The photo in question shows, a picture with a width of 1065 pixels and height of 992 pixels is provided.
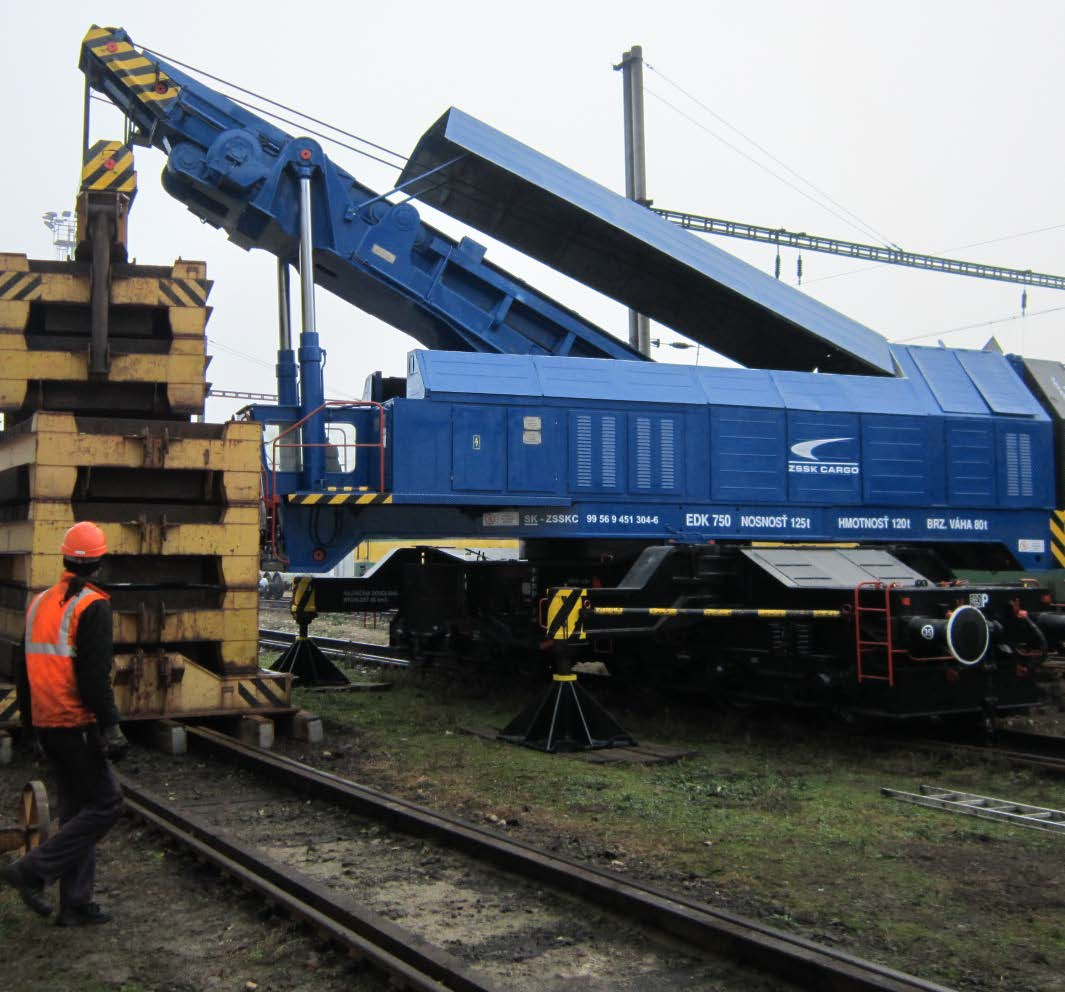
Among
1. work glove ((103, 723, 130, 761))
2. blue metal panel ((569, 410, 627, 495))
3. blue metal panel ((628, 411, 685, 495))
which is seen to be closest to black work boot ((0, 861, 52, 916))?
work glove ((103, 723, 130, 761))

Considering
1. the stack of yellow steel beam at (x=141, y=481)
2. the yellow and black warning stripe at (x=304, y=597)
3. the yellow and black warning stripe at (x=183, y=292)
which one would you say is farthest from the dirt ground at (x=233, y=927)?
the yellow and black warning stripe at (x=304, y=597)

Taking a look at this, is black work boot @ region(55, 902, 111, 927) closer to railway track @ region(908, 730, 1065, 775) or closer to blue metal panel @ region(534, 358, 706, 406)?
railway track @ region(908, 730, 1065, 775)

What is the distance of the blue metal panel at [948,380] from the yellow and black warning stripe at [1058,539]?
4.90ft

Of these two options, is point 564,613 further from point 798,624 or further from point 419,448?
point 419,448

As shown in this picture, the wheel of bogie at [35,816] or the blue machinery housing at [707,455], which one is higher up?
the blue machinery housing at [707,455]

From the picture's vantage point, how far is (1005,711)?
9281 millimetres

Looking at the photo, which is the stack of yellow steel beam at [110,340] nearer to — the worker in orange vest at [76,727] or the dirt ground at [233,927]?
the dirt ground at [233,927]

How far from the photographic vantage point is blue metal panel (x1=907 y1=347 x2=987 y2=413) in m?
12.7

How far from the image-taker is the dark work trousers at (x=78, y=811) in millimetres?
4699

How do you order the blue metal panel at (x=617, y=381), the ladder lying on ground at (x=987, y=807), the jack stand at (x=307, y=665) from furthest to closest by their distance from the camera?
1. the jack stand at (x=307, y=665)
2. the blue metal panel at (x=617, y=381)
3. the ladder lying on ground at (x=987, y=807)

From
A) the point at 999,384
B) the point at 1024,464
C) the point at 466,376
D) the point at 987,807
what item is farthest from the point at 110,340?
the point at 1024,464

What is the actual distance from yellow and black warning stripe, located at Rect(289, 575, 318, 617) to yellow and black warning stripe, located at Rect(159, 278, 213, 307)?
415 centimetres

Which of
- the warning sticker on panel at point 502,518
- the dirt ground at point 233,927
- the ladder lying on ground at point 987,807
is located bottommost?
the dirt ground at point 233,927

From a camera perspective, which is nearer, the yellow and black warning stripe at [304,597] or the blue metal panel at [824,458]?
the blue metal panel at [824,458]
